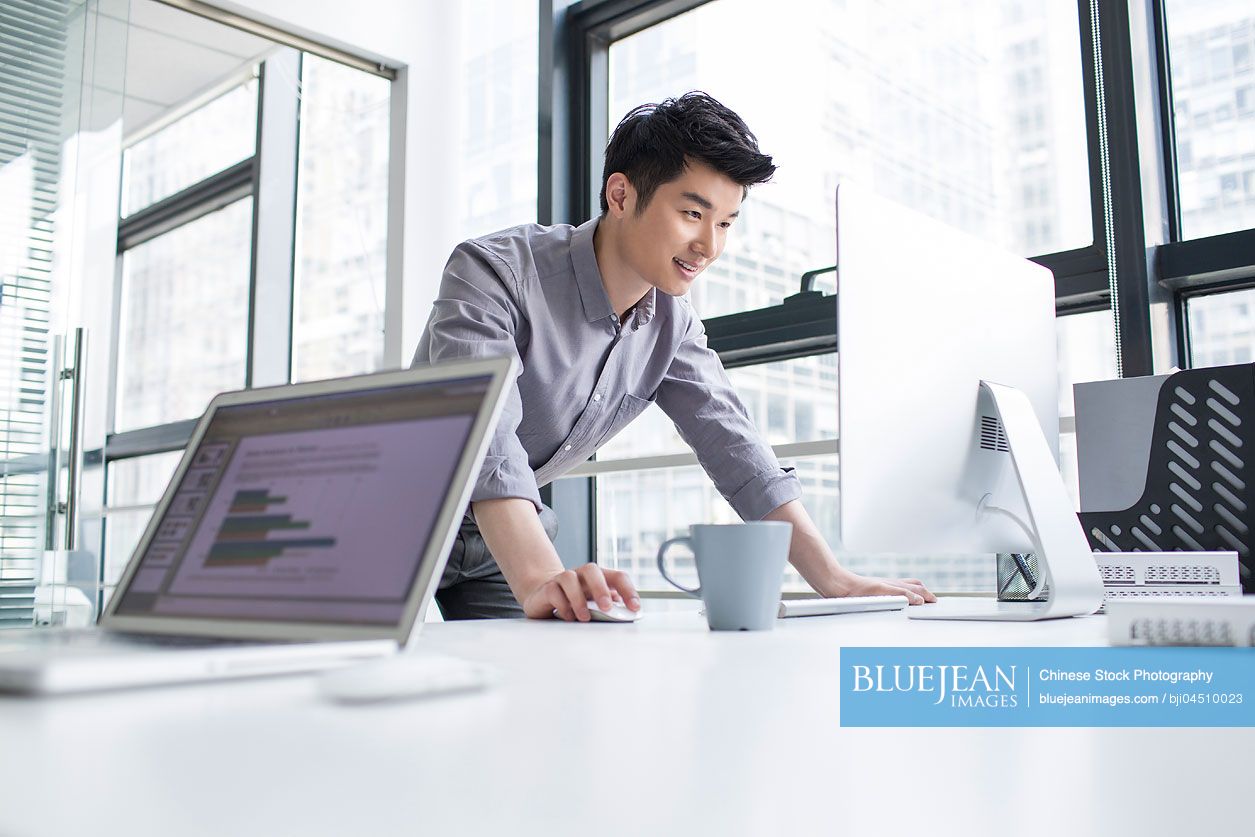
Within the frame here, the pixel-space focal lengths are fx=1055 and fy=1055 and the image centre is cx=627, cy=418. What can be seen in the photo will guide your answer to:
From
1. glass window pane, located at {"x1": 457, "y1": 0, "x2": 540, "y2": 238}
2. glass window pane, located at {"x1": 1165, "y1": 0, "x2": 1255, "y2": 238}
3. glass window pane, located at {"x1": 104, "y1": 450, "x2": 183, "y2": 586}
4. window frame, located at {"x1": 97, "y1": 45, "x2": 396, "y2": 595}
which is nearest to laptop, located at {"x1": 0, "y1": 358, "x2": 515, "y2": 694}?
glass window pane, located at {"x1": 1165, "y1": 0, "x2": 1255, "y2": 238}

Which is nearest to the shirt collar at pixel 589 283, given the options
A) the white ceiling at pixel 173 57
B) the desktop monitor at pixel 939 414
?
the desktop monitor at pixel 939 414

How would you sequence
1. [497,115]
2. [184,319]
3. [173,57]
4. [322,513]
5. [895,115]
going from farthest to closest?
[184,319]
[173,57]
[497,115]
[895,115]
[322,513]

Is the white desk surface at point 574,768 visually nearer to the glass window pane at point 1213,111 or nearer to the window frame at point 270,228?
the glass window pane at point 1213,111

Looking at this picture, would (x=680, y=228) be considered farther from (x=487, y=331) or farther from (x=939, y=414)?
(x=939, y=414)

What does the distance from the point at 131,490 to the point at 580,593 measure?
354 cm

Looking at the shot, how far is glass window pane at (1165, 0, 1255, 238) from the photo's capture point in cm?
191


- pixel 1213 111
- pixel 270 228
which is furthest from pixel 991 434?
pixel 270 228

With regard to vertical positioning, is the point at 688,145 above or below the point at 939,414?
above

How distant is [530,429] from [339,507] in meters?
1.02

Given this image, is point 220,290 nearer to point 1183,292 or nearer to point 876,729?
point 1183,292

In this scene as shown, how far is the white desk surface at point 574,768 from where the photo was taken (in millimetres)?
304

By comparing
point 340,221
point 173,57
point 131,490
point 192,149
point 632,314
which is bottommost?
point 131,490

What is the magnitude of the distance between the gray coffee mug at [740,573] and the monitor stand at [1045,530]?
0.25m

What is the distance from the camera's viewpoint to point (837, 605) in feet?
3.73
